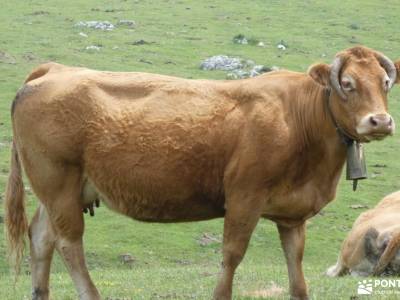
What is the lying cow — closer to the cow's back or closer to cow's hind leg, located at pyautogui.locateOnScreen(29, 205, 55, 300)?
the cow's back

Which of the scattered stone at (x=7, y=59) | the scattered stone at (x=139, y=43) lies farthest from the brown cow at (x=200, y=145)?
the scattered stone at (x=139, y=43)

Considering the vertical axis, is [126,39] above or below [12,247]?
below

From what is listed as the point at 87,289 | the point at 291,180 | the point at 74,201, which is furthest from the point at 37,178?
the point at 291,180

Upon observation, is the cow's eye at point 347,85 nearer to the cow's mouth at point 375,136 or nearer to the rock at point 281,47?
the cow's mouth at point 375,136

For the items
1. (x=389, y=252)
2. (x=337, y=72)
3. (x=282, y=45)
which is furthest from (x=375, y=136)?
(x=282, y=45)

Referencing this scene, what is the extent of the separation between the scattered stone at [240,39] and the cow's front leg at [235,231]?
37.6m

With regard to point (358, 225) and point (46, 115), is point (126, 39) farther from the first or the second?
point (46, 115)

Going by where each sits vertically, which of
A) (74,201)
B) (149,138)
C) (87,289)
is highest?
(149,138)

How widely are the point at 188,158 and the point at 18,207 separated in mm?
2229

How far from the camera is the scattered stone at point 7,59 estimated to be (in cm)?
3977

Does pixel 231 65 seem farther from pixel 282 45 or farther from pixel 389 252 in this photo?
pixel 389 252

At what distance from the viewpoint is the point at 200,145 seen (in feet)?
33.2

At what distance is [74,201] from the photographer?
10375mm

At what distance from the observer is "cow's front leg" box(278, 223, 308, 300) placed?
10.6m
